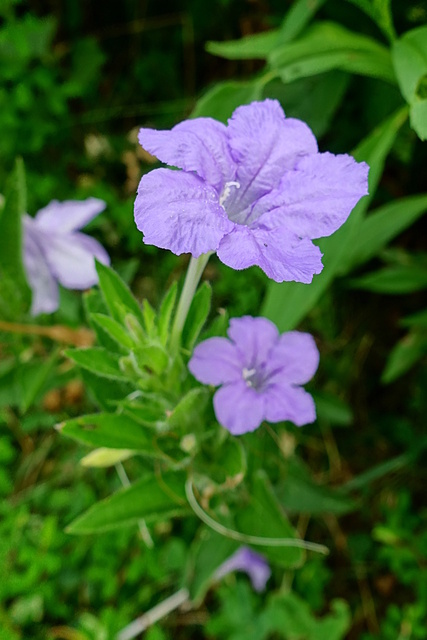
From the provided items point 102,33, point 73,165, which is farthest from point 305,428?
point 102,33

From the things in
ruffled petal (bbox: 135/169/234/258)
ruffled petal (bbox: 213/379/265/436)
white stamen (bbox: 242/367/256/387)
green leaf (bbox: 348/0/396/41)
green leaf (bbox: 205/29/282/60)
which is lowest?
white stamen (bbox: 242/367/256/387)

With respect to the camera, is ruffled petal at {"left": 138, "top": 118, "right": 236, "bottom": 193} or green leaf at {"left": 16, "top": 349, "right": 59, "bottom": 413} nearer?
ruffled petal at {"left": 138, "top": 118, "right": 236, "bottom": 193}

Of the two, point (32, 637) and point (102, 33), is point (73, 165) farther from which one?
point (32, 637)

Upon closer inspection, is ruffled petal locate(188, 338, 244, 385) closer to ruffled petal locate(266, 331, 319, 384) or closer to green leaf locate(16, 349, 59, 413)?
ruffled petal locate(266, 331, 319, 384)

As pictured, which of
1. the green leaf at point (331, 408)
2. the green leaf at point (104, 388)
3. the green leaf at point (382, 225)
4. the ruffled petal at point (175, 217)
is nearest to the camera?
the ruffled petal at point (175, 217)

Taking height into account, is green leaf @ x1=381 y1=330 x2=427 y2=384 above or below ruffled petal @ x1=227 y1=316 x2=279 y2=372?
below

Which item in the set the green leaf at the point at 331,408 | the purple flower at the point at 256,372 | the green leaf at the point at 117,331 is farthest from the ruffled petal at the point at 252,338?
the green leaf at the point at 331,408

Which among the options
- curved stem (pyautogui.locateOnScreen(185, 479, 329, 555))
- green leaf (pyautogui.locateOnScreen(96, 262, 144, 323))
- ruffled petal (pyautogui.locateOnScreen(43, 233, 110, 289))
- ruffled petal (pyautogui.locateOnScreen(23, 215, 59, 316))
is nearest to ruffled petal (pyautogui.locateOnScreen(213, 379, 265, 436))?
green leaf (pyautogui.locateOnScreen(96, 262, 144, 323))

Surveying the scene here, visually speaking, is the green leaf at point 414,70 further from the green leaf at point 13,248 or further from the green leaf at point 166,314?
the green leaf at point 13,248
